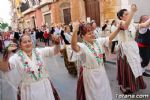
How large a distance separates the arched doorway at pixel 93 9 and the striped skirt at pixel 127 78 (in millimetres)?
15936

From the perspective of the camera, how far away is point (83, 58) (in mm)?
4613

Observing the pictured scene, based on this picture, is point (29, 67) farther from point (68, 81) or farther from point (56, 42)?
point (68, 81)

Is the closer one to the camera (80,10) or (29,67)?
(29,67)

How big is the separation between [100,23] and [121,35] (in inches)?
611

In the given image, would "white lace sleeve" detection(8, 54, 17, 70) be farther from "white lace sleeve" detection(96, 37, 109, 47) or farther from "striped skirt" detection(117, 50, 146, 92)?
"striped skirt" detection(117, 50, 146, 92)

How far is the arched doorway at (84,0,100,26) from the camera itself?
73.4 ft

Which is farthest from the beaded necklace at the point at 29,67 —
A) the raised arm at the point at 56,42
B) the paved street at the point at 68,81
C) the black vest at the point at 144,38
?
the black vest at the point at 144,38

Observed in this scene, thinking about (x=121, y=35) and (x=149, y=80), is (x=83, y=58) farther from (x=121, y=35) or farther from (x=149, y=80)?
(x=149, y=80)

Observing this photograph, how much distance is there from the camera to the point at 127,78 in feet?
20.6

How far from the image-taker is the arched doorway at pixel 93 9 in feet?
73.4

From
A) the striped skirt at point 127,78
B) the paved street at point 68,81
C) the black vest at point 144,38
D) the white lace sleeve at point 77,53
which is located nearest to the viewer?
the white lace sleeve at point 77,53

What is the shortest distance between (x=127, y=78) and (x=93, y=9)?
17.3 metres

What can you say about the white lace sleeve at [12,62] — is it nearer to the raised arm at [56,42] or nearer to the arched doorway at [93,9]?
the raised arm at [56,42]

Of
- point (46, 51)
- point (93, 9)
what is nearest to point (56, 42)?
point (46, 51)
